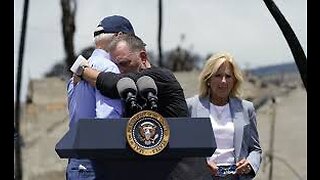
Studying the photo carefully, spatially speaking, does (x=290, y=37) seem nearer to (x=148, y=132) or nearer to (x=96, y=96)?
(x=96, y=96)

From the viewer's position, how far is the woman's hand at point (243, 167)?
12.2ft

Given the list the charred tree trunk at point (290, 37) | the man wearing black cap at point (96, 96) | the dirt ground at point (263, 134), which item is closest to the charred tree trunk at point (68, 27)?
the dirt ground at point (263, 134)

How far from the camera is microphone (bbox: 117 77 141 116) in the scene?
9.27 feet

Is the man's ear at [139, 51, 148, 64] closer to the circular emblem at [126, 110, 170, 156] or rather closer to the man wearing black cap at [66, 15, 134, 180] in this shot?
the man wearing black cap at [66, 15, 134, 180]

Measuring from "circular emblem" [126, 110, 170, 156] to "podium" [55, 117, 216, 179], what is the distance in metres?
0.02

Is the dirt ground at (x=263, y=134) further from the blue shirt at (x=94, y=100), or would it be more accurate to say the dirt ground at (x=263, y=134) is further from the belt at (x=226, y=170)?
the blue shirt at (x=94, y=100)

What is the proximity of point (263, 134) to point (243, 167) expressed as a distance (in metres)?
8.59

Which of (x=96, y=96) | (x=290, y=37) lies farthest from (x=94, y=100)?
(x=290, y=37)

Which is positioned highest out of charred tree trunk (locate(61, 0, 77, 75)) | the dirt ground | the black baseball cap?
the black baseball cap

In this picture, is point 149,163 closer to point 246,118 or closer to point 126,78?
point 126,78

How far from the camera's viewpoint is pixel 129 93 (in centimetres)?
285

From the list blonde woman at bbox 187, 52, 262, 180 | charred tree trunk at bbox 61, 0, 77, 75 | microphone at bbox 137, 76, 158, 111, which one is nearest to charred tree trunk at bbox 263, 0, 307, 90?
blonde woman at bbox 187, 52, 262, 180

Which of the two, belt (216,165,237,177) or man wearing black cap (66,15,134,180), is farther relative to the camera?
belt (216,165,237,177)
